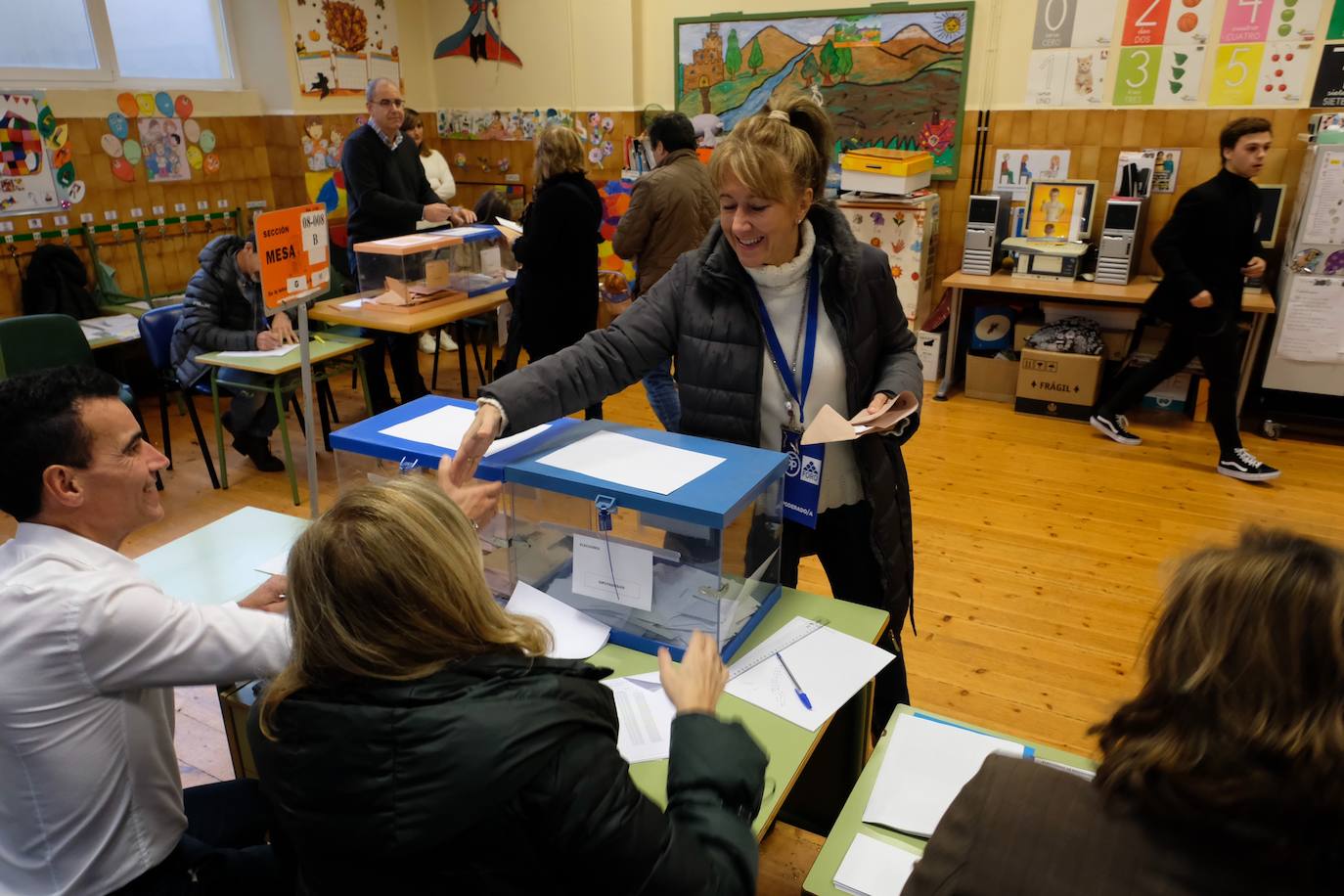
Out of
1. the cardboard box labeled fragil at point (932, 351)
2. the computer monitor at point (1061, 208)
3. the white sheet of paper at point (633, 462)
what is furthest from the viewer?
the cardboard box labeled fragil at point (932, 351)

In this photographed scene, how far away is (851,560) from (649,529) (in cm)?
66

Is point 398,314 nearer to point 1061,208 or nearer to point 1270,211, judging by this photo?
point 1061,208

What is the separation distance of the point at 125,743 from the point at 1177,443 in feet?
16.1

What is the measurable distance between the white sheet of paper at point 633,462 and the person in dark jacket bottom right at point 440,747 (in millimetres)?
521

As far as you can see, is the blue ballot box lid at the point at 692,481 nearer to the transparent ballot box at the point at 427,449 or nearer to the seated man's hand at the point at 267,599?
the transparent ballot box at the point at 427,449

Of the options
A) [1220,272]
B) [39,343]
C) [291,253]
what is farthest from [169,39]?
[1220,272]

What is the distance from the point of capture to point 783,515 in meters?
2.00

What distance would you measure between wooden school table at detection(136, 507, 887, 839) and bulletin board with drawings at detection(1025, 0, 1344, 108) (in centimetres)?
457

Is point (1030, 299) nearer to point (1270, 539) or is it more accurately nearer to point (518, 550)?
point (518, 550)

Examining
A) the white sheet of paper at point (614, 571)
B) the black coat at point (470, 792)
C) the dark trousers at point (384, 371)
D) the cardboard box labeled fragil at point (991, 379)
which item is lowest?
the cardboard box labeled fragil at point (991, 379)

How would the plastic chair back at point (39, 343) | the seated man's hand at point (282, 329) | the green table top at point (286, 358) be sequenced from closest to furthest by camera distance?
the plastic chair back at point (39, 343)
the green table top at point (286, 358)
the seated man's hand at point (282, 329)

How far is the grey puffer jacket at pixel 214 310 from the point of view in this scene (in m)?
4.24

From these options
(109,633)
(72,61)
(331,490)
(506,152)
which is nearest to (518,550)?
(109,633)

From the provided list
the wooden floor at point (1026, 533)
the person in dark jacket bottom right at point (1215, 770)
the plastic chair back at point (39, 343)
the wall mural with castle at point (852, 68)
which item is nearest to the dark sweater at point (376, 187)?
the wooden floor at point (1026, 533)
